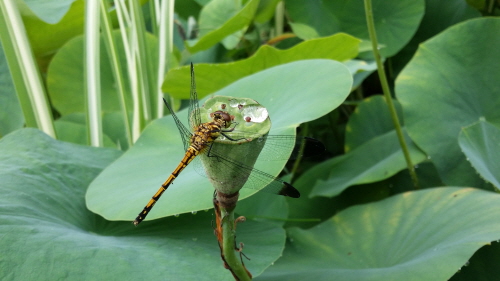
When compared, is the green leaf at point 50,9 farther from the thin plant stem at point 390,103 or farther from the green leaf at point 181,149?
the thin plant stem at point 390,103

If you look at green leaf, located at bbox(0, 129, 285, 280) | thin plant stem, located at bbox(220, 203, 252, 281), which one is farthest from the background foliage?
thin plant stem, located at bbox(220, 203, 252, 281)

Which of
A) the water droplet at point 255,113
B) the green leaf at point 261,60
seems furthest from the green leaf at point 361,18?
the water droplet at point 255,113

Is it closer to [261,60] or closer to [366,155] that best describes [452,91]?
[366,155]

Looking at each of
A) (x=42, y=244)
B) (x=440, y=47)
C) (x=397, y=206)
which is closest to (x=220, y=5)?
(x=440, y=47)

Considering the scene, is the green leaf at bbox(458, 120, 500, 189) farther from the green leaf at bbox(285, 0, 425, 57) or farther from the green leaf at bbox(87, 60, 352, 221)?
the green leaf at bbox(285, 0, 425, 57)

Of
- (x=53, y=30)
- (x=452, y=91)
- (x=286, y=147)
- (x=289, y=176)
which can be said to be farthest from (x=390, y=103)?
(x=53, y=30)
